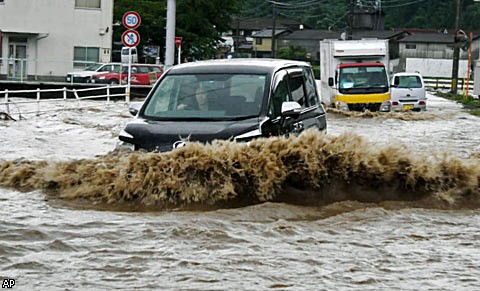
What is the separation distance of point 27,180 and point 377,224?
3902 mm

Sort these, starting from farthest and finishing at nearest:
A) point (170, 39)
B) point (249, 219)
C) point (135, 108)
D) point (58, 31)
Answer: point (58, 31) < point (170, 39) < point (135, 108) < point (249, 219)

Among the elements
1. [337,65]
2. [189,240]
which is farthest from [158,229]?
[337,65]

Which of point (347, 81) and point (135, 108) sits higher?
point (347, 81)

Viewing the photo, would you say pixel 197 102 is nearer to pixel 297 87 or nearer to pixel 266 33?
pixel 297 87

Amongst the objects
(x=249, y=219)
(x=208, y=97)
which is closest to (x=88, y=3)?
(x=208, y=97)

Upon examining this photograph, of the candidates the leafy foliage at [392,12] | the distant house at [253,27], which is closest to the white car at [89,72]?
the leafy foliage at [392,12]

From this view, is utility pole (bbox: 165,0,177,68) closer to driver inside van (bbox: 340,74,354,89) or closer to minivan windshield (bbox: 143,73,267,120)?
driver inside van (bbox: 340,74,354,89)

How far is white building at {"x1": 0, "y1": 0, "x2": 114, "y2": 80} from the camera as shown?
48594 mm

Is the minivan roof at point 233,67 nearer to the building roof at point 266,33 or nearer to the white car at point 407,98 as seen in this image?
the white car at point 407,98

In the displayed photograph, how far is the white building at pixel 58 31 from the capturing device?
48594 millimetres

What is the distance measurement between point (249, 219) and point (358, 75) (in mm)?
22013

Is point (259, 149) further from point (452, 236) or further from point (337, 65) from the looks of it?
point (337, 65)

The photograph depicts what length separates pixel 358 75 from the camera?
29656mm

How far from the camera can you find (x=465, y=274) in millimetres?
6484
